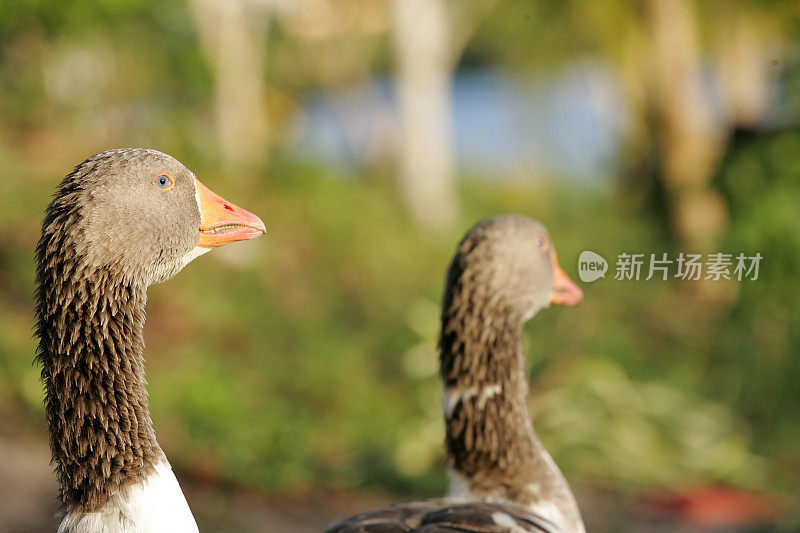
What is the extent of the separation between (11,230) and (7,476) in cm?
337

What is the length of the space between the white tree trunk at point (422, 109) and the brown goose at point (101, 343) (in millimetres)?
8314

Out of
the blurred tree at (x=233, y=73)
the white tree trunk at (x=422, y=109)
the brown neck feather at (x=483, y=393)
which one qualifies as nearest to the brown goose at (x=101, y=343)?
the brown neck feather at (x=483, y=393)

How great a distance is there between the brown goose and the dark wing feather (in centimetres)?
55

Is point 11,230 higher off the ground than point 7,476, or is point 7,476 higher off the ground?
point 11,230

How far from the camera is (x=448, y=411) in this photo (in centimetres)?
305

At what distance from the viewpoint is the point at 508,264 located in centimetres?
304

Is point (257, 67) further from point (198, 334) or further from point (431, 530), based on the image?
point (431, 530)

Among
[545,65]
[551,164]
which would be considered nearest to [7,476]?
[545,65]

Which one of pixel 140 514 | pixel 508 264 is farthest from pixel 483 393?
pixel 140 514

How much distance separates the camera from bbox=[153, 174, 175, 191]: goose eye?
2186 mm

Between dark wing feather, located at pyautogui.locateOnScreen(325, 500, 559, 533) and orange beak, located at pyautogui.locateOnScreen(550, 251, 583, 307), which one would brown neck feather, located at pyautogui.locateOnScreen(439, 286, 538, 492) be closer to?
orange beak, located at pyautogui.locateOnScreen(550, 251, 583, 307)

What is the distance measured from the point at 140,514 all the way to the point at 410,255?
782 centimetres

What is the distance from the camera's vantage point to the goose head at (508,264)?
9.89 ft

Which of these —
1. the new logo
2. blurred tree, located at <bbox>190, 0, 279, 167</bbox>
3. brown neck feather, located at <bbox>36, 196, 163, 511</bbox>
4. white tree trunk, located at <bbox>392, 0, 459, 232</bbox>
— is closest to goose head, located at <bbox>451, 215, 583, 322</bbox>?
brown neck feather, located at <bbox>36, 196, 163, 511</bbox>
